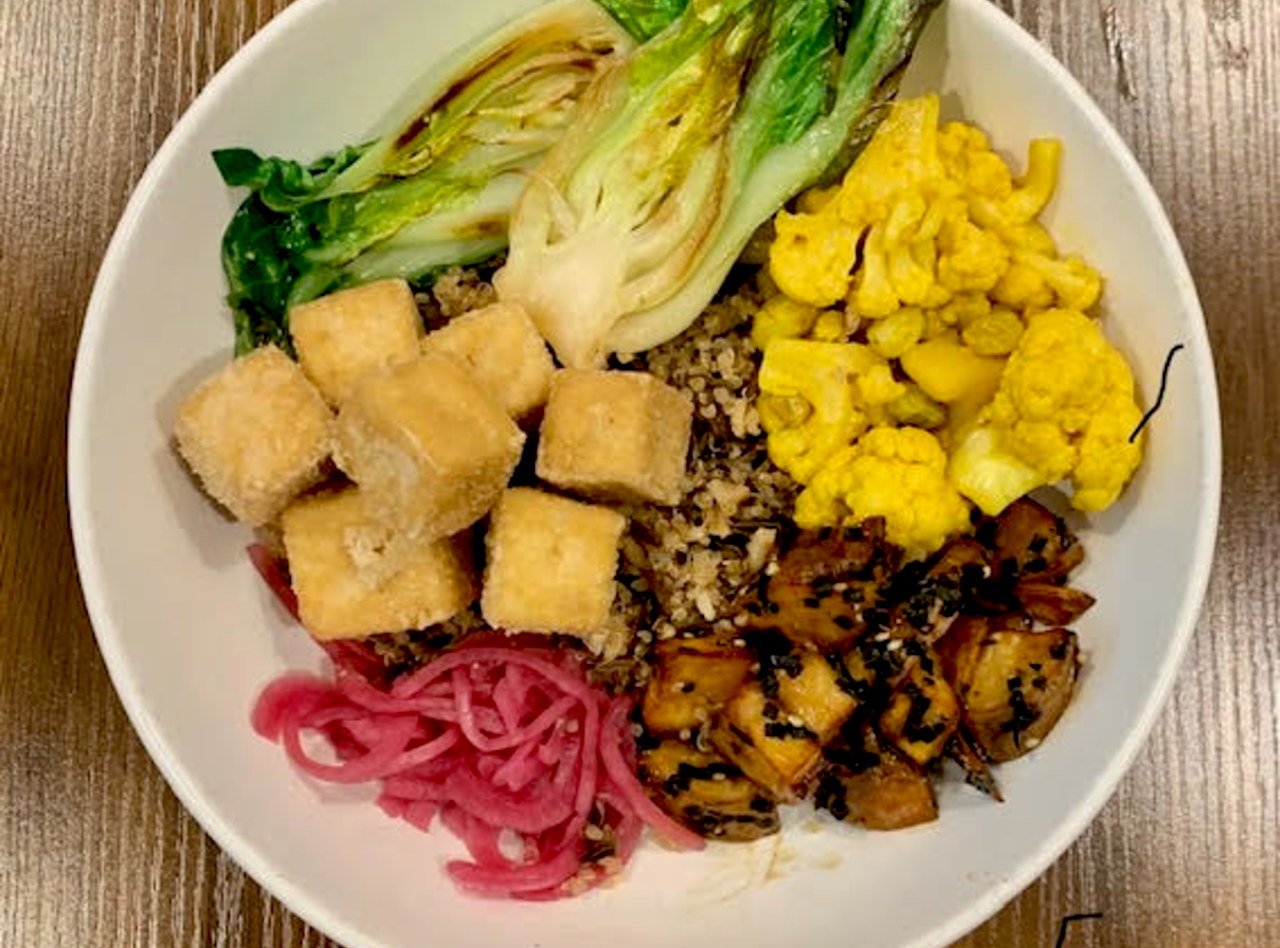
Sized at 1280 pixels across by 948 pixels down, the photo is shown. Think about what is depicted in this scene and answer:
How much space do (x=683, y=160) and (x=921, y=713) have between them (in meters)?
0.86

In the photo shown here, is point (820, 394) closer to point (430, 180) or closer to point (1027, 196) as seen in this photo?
point (1027, 196)

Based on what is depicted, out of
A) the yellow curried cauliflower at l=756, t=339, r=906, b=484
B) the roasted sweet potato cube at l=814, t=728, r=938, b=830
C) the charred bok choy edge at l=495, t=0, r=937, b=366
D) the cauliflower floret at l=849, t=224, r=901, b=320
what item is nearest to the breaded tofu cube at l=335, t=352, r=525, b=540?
the charred bok choy edge at l=495, t=0, r=937, b=366

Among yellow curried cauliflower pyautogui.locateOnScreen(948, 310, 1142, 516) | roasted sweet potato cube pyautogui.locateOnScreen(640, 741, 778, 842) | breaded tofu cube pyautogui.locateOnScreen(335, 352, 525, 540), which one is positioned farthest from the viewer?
roasted sweet potato cube pyautogui.locateOnScreen(640, 741, 778, 842)

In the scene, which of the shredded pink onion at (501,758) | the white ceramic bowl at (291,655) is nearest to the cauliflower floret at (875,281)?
the white ceramic bowl at (291,655)

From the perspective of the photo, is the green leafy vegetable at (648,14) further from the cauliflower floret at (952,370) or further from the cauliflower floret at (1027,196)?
the cauliflower floret at (952,370)

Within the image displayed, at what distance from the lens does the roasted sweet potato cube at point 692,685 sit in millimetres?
2066

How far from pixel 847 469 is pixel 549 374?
1.42ft

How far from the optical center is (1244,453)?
8.02 feet

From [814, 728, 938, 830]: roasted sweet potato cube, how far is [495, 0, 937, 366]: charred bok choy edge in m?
0.66

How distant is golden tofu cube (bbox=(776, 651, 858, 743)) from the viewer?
2.01m

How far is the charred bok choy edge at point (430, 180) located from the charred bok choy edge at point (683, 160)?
2.5 inches

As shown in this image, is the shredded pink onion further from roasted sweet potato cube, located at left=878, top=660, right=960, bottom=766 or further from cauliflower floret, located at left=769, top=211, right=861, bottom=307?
cauliflower floret, located at left=769, top=211, right=861, bottom=307

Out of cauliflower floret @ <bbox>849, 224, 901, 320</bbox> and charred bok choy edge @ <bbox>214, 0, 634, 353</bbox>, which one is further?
charred bok choy edge @ <bbox>214, 0, 634, 353</bbox>

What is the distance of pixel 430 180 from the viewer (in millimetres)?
2193
